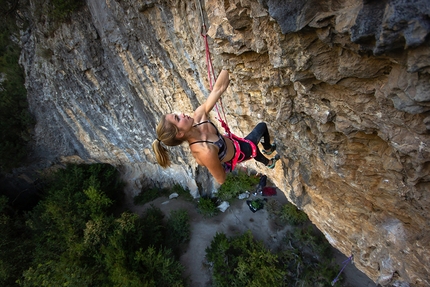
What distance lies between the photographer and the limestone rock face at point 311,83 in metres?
1.45

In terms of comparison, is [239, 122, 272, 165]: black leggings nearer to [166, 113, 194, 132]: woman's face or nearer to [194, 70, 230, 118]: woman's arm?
[194, 70, 230, 118]: woman's arm

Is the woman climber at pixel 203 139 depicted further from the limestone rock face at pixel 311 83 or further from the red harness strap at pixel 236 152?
the limestone rock face at pixel 311 83

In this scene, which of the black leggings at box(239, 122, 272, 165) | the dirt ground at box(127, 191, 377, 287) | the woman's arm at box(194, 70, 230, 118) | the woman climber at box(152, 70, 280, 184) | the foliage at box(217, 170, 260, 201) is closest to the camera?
the woman climber at box(152, 70, 280, 184)

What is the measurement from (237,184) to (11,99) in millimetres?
8102

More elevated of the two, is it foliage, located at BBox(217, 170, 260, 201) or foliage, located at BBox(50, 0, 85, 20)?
foliage, located at BBox(50, 0, 85, 20)

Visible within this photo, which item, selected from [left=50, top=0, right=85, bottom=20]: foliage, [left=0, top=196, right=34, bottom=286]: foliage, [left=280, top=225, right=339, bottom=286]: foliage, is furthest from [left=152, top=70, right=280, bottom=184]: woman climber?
[left=0, top=196, right=34, bottom=286]: foliage

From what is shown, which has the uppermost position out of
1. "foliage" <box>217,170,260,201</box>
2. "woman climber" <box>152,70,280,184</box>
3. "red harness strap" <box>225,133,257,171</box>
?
"woman climber" <box>152,70,280,184</box>

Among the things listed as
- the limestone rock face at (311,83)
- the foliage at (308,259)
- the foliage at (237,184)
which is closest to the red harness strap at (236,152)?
the limestone rock face at (311,83)

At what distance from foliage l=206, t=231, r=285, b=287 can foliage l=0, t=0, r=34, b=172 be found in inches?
299

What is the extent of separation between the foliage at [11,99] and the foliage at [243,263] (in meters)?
7.60

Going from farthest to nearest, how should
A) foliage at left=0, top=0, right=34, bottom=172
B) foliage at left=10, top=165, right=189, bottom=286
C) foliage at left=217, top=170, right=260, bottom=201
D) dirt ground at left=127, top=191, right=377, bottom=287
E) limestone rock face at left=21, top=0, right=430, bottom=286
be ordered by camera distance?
1. foliage at left=217, top=170, right=260, bottom=201
2. dirt ground at left=127, top=191, right=377, bottom=287
3. foliage at left=10, top=165, right=189, bottom=286
4. foliage at left=0, top=0, right=34, bottom=172
5. limestone rock face at left=21, top=0, right=430, bottom=286

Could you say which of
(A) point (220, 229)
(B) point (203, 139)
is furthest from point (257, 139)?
(A) point (220, 229)

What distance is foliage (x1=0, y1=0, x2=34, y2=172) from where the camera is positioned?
6.06 meters

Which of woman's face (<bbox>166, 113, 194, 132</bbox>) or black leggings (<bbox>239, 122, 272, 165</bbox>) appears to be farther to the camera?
black leggings (<bbox>239, 122, 272, 165</bbox>)
